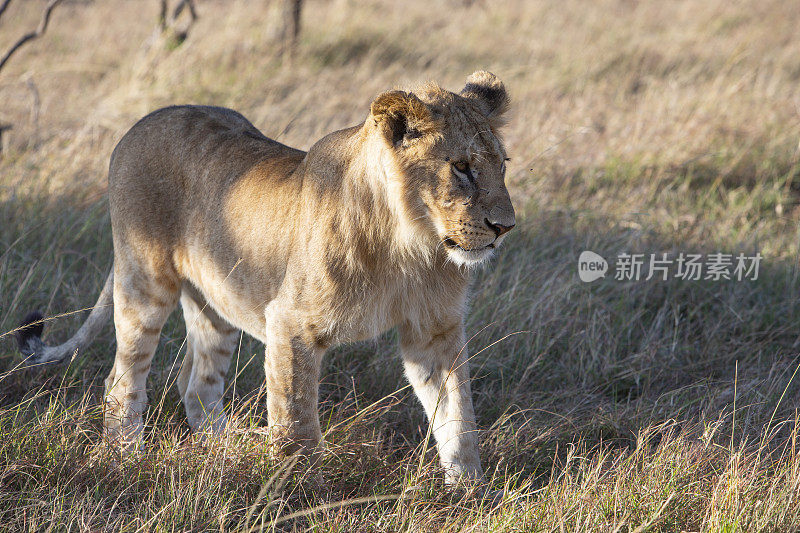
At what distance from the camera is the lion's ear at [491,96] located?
269cm

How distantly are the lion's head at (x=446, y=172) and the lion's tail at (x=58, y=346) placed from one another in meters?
1.59

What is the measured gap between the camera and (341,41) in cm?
846

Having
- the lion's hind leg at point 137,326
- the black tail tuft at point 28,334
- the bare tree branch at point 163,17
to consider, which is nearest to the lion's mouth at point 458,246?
the lion's hind leg at point 137,326

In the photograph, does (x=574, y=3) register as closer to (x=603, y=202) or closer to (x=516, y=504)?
(x=603, y=202)

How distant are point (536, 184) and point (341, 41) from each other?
387 cm

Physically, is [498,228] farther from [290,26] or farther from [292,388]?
[290,26]

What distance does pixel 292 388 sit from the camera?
267 centimetres

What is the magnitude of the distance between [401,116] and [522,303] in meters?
1.87

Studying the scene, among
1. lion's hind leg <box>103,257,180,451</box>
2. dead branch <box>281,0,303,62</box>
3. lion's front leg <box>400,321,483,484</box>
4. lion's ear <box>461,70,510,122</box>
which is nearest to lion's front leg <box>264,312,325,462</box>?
lion's front leg <box>400,321,483,484</box>

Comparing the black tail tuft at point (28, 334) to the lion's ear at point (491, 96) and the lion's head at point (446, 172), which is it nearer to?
the lion's head at point (446, 172)

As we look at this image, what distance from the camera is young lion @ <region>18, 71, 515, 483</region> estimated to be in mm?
2418

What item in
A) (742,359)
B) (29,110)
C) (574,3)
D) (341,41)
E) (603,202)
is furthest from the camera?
(574,3)

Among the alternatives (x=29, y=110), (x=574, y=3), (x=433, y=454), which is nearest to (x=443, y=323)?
(x=433, y=454)

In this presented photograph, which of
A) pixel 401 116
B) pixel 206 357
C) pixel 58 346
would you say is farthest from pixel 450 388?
pixel 58 346
